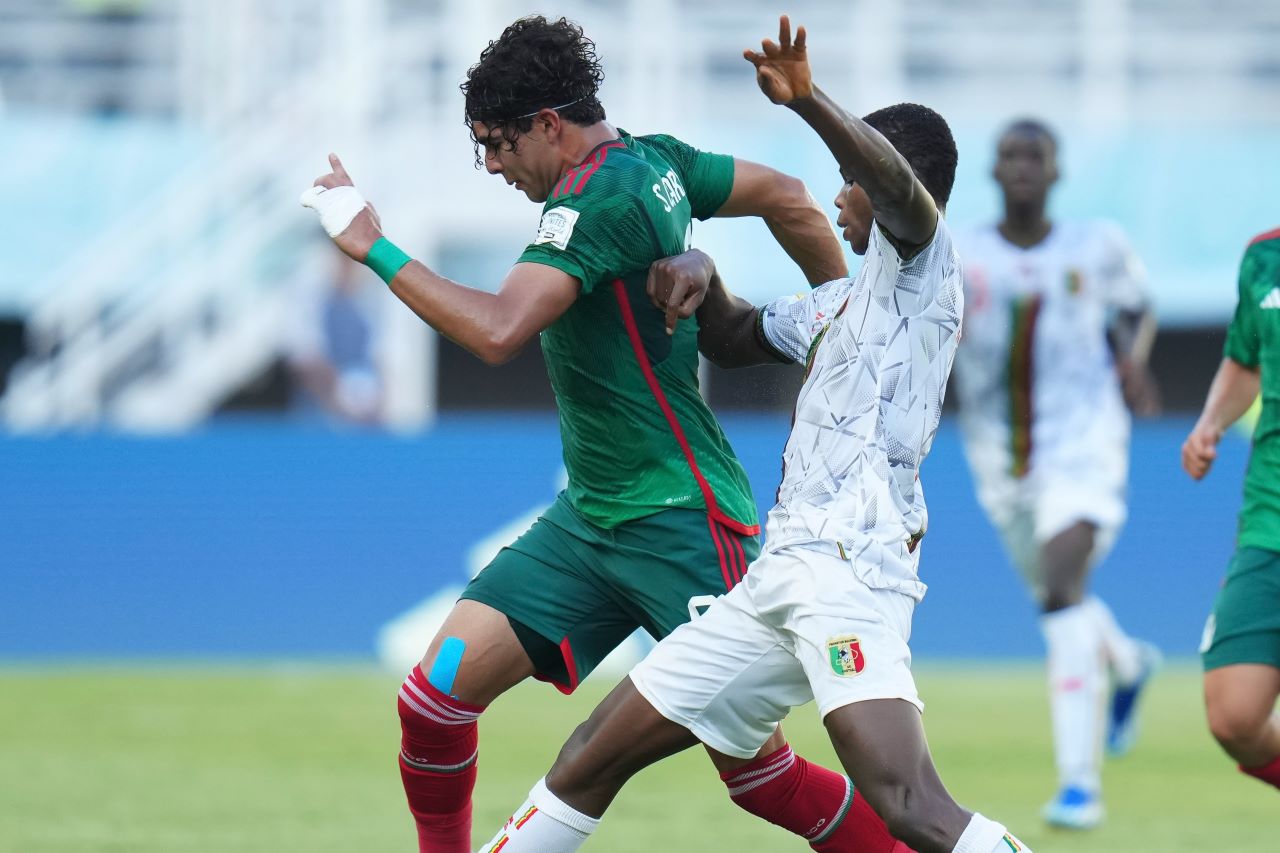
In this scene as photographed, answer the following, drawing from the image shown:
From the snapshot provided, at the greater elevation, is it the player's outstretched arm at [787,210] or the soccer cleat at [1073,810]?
the player's outstretched arm at [787,210]

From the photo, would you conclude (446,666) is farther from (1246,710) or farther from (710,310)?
(1246,710)

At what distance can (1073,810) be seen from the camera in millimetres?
7207

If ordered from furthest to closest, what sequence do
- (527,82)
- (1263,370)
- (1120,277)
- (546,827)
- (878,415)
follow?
(1120,277), (1263,370), (527,82), (546,827), (878,415)

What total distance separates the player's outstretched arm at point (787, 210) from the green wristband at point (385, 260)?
43.0 inches

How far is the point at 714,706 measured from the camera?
14.8ft

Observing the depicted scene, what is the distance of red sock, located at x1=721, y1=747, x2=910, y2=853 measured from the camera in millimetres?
4992

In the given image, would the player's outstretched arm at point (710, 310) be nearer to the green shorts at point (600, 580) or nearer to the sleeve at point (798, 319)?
the sleeve at point (798, 319)

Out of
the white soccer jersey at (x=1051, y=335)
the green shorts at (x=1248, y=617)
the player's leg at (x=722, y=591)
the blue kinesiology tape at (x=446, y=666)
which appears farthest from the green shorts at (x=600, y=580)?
the white soccer jersey at (x=1051, y=335)

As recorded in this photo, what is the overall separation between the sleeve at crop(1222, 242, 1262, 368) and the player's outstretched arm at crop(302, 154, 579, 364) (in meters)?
2.15

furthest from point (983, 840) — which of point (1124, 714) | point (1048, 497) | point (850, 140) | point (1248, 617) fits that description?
point (1124, 714)

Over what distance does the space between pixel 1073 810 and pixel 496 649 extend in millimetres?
3040

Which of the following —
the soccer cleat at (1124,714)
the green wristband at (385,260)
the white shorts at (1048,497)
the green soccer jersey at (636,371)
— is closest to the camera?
the green wristband at (385,260)

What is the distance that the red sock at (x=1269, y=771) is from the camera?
539 cm

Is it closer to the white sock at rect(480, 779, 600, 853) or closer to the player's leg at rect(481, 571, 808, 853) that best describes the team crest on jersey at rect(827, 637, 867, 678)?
the player's leg at rect(481, 571, 808, 853)
